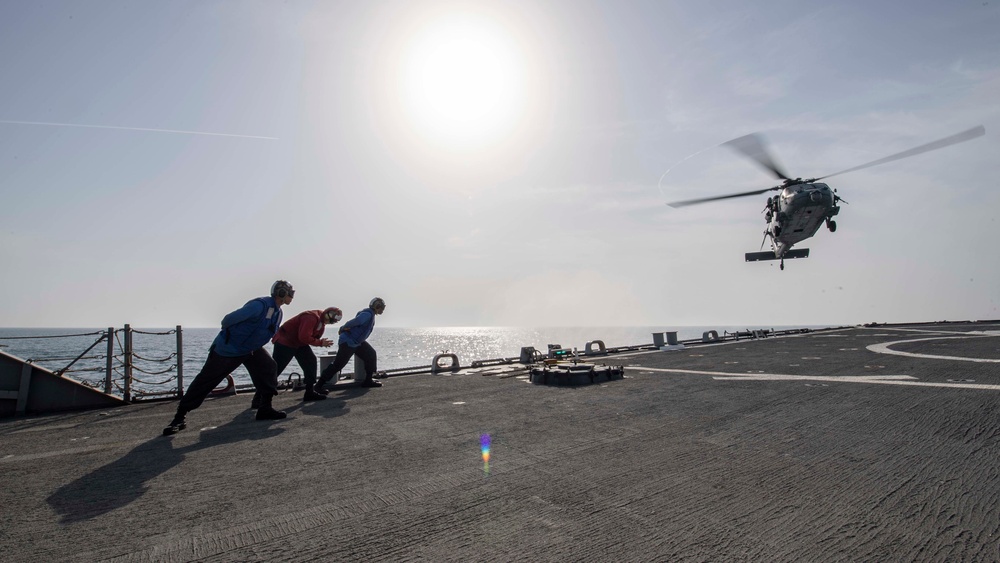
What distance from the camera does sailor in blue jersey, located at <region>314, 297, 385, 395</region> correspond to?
10359mm

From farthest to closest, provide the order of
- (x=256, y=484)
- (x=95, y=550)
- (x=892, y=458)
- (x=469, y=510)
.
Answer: (x=892, y=458), (x=256, y=484), (x=469, y=510), (x=95, y=550)

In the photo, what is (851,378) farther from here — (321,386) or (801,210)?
(801,210)

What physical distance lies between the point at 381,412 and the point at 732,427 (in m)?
5.41

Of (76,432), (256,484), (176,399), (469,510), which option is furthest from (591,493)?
(176,399)

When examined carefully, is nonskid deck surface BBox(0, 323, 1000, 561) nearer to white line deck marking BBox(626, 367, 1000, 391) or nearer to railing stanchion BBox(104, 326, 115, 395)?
white line deck marking BBox(626, 367, 1000, 391)

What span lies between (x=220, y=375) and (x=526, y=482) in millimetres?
5243

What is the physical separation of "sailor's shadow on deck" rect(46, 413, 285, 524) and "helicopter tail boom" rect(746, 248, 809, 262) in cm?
3538

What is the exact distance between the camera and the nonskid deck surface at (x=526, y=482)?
2902 millimetres

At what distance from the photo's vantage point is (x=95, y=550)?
9.59 ft

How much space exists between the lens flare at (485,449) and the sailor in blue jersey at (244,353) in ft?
11.9

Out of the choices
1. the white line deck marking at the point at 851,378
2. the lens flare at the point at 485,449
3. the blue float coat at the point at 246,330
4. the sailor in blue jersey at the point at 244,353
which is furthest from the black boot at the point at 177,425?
the white line deck marking at the point at 851,378

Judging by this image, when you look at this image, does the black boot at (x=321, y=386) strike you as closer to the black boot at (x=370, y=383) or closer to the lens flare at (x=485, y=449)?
the black boot at (x=370, y=383)

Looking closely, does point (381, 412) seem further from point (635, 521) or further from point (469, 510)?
point (635, 521)

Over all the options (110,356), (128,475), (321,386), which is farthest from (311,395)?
(128,475)
